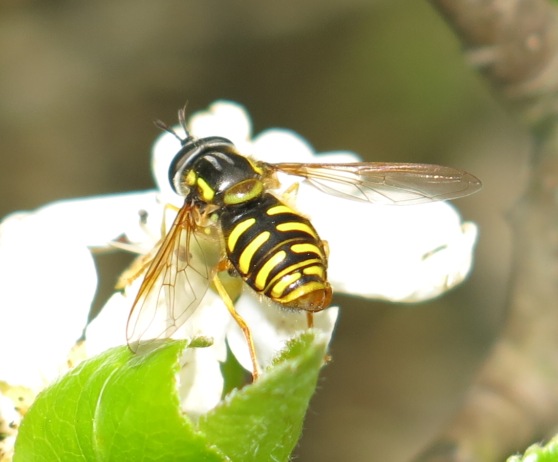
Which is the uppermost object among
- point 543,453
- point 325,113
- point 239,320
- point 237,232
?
point 325,113

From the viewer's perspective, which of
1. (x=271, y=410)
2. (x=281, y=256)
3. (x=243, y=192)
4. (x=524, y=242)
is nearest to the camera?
(x=271, y=410)

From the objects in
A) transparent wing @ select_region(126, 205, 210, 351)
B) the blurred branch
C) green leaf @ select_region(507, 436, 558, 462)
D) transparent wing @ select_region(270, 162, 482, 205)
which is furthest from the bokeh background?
green leaf @ select_region(507, 436, 558, 462)

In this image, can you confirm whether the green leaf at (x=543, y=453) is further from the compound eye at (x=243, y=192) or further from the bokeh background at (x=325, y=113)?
the bokeh background at (x=325, y=113)

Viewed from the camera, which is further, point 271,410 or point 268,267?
point 268,267

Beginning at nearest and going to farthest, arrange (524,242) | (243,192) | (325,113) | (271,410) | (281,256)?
(271,410) → (281,256) → (243,192) → (524,242) → (325,113)

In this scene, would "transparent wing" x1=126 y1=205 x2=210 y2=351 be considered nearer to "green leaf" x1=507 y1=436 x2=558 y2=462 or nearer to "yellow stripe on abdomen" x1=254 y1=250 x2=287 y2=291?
"yellow stripe on abdomen" x1=254 y1=250 x2=287 y2=291

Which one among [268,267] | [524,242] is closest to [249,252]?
[268,267]

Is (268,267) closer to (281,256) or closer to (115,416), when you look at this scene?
(281,256)

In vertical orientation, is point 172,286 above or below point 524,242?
below
